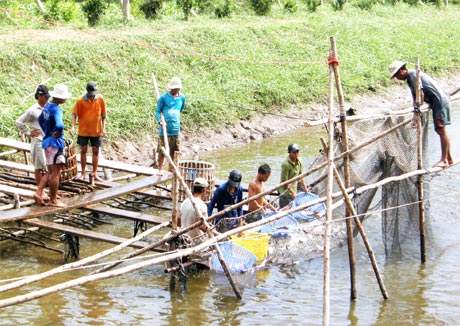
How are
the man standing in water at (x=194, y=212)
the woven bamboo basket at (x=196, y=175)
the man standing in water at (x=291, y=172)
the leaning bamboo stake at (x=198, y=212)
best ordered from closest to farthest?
the leaning bamboo stake at (x=198, y=212) → the man standing in water at (x=194, y=212) → the man standing in water at (x=291, y=172) → the woven bamboo basket at (x=196, y=175)

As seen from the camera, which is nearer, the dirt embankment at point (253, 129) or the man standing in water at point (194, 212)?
the man standing in water at point (194, 212)

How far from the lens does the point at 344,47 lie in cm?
2556

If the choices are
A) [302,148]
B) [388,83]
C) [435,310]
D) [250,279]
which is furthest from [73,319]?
[388,83]

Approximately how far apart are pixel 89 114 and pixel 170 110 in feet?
4.33

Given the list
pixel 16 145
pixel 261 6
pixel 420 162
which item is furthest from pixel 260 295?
pixel 261 6

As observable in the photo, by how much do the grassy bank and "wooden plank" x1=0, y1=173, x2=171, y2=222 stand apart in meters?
3.84

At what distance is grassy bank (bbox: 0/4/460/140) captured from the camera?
16.6 m

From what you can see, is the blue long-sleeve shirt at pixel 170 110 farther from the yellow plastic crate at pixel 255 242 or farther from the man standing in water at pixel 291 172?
the yellow plastic crate at pixel 255 242

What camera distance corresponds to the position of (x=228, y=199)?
33.9 ft

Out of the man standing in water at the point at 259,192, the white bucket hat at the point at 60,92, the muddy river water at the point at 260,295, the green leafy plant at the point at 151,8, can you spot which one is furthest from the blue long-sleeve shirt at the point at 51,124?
the green leafy plant at the point at 151,8

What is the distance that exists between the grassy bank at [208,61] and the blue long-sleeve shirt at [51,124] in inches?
178

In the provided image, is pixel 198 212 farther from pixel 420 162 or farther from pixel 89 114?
pixel 89 114

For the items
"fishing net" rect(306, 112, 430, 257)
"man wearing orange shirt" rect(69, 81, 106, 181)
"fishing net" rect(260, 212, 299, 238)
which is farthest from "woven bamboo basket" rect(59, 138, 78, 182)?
"fishing net" rect(306, 112, 430, 257)

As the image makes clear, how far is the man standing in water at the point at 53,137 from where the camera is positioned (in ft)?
32.4
